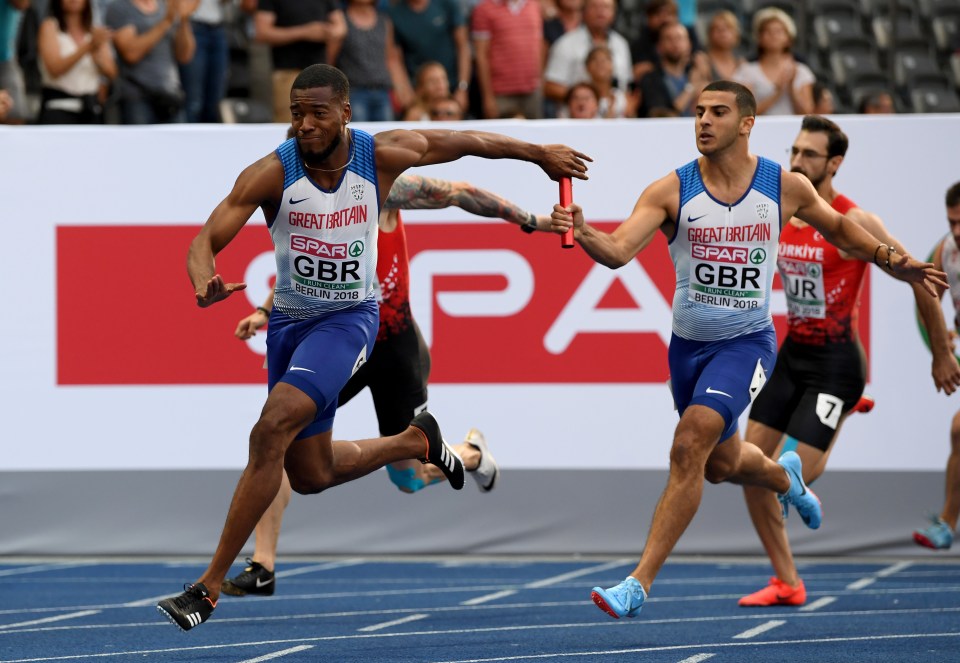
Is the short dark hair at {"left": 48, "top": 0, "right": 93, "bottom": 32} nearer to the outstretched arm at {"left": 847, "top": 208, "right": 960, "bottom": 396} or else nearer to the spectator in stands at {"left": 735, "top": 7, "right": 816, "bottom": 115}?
the spectator in stands at {"left": 735, "top": 7, "right": 816, "bottom": 115}

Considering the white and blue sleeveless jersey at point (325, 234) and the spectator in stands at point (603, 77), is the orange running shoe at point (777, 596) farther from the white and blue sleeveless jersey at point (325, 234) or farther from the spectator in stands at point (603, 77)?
the spectator in stands at point (603, 77)

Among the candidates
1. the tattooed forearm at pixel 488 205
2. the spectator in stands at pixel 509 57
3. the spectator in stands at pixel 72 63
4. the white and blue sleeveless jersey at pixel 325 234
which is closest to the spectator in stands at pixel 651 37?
the spectator in stands at pixel 509 57

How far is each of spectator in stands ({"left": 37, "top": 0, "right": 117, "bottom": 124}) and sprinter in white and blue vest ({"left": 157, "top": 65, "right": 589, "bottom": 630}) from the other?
556cm

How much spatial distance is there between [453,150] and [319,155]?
0.67 meters

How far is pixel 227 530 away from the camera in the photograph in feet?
21.4

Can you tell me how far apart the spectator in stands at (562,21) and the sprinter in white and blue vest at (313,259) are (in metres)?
6.86

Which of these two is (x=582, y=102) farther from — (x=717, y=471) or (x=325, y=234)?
(x=325, y=234)

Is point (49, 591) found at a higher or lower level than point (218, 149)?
lower

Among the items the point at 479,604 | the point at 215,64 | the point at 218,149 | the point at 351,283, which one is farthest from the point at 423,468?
the point at 215,64

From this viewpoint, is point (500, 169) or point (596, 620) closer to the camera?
point (596, 620)

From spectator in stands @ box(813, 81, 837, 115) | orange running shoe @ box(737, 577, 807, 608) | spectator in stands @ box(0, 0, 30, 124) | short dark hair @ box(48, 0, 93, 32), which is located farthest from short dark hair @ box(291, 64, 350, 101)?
spectator in stands @ box(813, 81, 837, 115)

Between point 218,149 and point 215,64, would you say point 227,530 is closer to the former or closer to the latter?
point 218,149

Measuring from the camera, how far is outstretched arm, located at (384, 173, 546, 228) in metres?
8.28

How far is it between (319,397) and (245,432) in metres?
4.32
